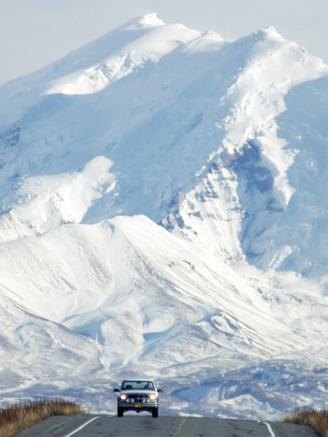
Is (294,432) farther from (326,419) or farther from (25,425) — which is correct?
(25,425)

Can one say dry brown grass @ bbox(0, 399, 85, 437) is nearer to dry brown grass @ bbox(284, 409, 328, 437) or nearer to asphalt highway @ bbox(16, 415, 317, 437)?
asphalt highway @ bbox(16, 415, 317, 437)

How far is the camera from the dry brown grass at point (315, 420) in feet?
257

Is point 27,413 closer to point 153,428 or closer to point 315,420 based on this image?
point 153,428

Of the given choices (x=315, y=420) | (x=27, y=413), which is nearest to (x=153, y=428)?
(x=27, y=413)

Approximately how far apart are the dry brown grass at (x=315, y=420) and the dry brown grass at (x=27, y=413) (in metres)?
15.8

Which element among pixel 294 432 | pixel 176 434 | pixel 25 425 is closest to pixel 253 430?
pixel 294 432

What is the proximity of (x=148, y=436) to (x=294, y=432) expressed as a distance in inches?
421

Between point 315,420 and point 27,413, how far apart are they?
59.3 feet

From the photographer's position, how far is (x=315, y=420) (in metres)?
86.9

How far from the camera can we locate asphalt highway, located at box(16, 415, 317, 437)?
74750mm

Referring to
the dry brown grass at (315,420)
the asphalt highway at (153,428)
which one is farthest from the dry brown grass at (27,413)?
the dry brown grass at (315,420)

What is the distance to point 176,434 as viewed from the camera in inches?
2950

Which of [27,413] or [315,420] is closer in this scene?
[27,413]

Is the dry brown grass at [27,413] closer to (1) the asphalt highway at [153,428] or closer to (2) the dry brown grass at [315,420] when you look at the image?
(1) the asphalt highway at [153,428]
